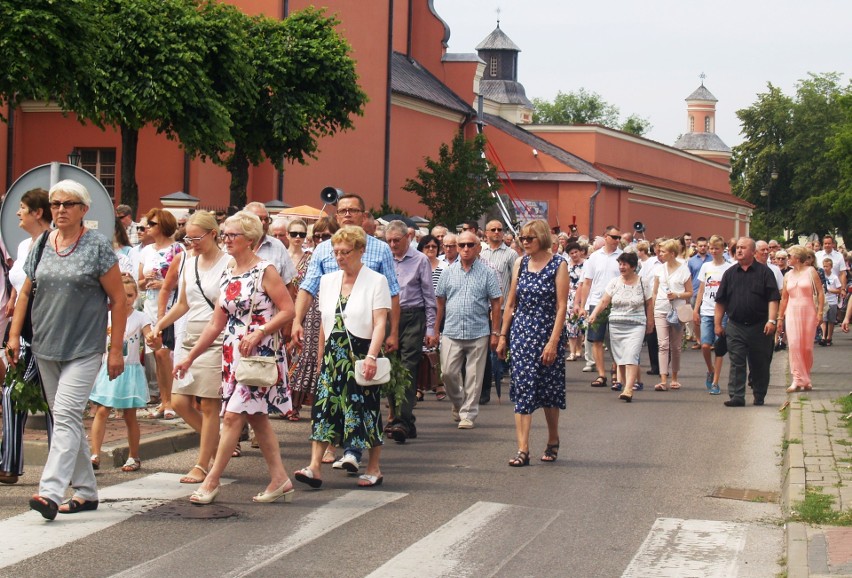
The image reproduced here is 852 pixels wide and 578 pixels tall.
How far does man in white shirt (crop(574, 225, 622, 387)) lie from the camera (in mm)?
17844

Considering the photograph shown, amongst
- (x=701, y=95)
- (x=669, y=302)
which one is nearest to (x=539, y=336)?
(x=669, y=302)

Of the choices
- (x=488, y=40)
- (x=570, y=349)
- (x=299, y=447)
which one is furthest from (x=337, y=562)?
(x=488, y=40)

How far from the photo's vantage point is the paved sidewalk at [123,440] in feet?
32.9

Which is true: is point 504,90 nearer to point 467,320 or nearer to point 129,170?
point 129,170

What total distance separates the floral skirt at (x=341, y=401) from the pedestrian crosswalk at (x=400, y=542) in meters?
0.46

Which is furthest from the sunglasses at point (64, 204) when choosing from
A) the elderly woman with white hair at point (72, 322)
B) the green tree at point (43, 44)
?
the green tree at point (43, 44)

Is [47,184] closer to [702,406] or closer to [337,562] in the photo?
[337,562]

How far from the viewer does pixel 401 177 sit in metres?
48.0

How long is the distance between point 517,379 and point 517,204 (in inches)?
1966

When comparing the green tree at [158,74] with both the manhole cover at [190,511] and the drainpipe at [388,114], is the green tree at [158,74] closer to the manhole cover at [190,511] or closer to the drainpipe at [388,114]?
the drainpipe at [388,114]

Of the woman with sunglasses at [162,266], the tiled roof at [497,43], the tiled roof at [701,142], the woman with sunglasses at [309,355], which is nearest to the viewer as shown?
the woman with sunglasses at [309,355]

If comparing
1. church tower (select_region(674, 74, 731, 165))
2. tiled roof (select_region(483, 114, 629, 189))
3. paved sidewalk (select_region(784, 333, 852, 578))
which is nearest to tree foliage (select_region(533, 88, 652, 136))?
church tower (select_region(674, 74, 731, 165))

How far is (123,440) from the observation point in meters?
10.6

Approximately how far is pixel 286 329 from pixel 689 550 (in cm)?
475
